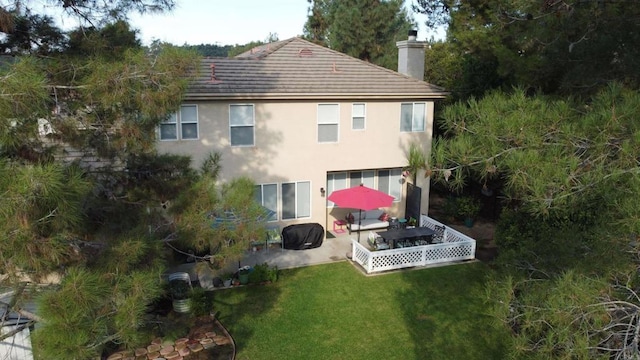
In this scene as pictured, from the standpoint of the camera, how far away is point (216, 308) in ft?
42.0

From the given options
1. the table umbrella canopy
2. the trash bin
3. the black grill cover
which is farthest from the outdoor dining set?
the black grill cover

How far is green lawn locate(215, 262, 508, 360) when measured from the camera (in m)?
11.0

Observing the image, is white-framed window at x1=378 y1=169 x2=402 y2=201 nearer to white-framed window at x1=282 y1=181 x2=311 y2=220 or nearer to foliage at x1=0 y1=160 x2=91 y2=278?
white-framed window at x1=282 y1=181 x2=311 y2=220

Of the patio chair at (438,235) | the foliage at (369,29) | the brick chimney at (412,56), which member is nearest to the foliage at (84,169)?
the patio chair at (438,235)

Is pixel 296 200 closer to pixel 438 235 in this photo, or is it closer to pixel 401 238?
pixel 401 238

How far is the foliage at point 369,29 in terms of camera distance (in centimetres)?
3922

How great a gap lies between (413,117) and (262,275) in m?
9.29

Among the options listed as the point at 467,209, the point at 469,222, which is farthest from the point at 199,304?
the point at 467,209

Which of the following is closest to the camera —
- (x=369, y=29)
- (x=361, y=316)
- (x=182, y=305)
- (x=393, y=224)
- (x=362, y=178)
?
(x=182, y=305)

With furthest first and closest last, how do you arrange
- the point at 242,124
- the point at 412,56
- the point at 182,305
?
the point at 412,56, the point at 242,124, the point at 182,305

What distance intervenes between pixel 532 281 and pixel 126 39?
7.93 m

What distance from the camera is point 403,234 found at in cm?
1636

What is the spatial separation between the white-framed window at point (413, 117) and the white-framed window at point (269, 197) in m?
5.91

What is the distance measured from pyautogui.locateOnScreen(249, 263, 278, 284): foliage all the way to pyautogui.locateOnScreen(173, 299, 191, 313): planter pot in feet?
7.87
